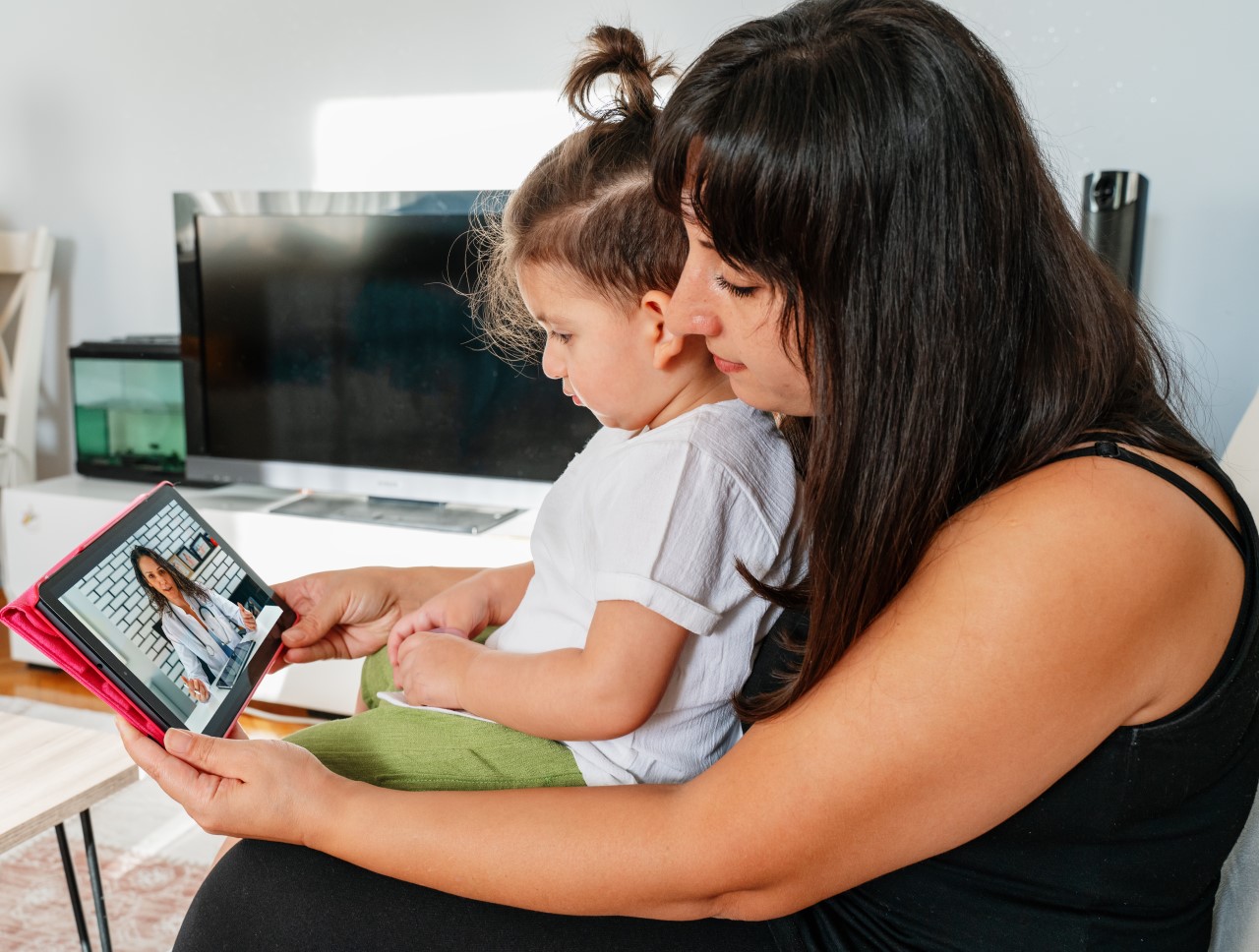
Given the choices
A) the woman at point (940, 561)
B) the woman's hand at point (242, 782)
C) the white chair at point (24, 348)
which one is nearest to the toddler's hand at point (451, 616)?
the woman's hand at point (242, 782)

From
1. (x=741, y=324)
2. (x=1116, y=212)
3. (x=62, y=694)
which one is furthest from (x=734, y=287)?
(x=62, y=694)

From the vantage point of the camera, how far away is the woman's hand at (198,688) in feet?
2.95

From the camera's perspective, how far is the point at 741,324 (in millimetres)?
708

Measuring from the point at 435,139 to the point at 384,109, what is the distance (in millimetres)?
144

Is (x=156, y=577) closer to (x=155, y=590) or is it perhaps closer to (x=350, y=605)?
(x=155, y=590)

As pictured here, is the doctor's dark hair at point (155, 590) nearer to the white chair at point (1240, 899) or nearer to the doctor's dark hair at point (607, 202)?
the doctor's dark hair at point (607, 202)

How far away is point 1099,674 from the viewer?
0.58 m

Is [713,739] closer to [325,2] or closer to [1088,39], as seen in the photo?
[1088,39]

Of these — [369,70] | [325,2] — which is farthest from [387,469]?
[325,2]

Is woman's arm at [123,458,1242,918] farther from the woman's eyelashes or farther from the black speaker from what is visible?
the black speaker

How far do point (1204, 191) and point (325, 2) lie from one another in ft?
6.22

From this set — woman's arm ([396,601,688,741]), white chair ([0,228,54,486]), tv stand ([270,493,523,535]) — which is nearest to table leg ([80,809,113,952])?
woman's arm ([396,601,688,741])

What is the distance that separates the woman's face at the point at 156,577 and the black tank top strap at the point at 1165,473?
0.71 m

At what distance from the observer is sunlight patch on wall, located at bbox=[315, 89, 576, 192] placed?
2387mm
